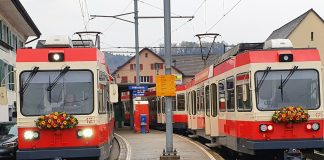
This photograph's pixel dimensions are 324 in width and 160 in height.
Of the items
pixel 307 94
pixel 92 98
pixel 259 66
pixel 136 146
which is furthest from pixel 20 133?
pixel 136 146

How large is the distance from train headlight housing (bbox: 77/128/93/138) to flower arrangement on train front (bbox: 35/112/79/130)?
31 cm

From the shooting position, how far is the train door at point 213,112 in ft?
61.1

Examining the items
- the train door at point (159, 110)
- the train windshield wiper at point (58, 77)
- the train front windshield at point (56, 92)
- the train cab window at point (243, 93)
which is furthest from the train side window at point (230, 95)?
the train door at point (159, 110)

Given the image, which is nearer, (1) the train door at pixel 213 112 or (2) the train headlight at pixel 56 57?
(2) the train headlight at pixel 56 57

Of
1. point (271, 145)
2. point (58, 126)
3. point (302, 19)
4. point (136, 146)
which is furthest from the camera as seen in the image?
point (302, 19)

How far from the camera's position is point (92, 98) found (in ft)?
43.3

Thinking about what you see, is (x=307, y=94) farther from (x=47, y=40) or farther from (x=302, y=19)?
(x=302, y=19)

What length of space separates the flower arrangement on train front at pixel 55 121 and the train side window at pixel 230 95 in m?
4.53

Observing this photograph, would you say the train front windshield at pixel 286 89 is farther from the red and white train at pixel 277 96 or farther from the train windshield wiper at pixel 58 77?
the train windshield wiper at pixel 58 77

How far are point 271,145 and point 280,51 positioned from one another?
219 cm

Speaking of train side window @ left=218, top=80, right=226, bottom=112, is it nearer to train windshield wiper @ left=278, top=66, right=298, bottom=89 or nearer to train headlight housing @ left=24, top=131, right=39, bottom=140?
train windshield wiper @ left=278, top=66, right=298, bottom=89

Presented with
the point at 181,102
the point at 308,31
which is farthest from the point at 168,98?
the point at 308,31

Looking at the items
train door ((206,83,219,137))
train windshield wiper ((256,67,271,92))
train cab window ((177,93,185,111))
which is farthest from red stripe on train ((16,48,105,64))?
train cab window ((177,93,185,111))

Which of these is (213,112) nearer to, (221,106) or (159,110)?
(221,106)
